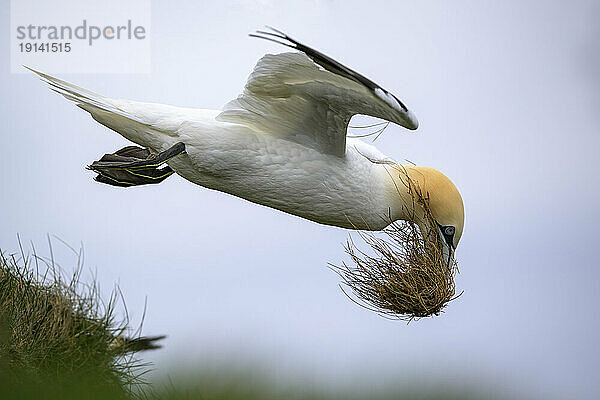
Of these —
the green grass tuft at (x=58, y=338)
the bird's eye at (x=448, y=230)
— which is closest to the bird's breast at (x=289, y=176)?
Result: the bird's eye at (x=448, y=230)

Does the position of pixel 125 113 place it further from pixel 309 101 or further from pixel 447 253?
pixel 447 253

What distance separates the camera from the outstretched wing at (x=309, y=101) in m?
2.43

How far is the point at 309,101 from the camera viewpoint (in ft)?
9.12

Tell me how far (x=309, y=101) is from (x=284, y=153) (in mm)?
228

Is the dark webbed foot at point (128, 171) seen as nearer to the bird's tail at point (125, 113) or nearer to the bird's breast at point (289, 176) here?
the bird's tail at point (125, 113)

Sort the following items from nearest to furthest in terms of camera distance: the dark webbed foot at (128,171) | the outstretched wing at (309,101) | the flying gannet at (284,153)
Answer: the outstretched wing at (309,101) → the flying gannet at (284,153) → the dark webbed foot at (128,171)

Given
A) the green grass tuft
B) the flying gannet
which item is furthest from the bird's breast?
the green grass tuft

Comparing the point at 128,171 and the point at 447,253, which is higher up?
the point at 128,171

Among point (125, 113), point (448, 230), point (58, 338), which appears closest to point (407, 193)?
point (448, 230)

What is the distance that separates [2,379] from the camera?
4.45 m

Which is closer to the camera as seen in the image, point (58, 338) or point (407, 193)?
point (407, 193)

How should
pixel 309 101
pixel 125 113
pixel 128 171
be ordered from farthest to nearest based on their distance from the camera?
pixel 128 171 < pixel 125 113 < pixel 309 101

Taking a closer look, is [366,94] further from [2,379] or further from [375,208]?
[2,379]

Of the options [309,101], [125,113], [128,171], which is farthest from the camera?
[128,171]
